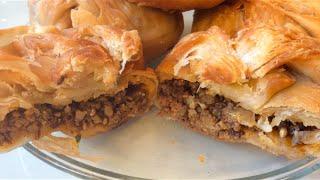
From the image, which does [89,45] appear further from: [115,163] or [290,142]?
[290,142]

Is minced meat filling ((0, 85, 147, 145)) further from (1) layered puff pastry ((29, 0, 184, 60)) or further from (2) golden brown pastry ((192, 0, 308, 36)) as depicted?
(2) golden brown pastry ((192, 0, 308, 36))

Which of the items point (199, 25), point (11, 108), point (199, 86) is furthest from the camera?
point (199, 25)

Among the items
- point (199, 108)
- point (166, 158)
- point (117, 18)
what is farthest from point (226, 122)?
point (117, 18)

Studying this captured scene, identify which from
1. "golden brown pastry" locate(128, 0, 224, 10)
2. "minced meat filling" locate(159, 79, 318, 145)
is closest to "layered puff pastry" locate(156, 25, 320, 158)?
"minced meat filling" locate(159, 79, 318, 145)

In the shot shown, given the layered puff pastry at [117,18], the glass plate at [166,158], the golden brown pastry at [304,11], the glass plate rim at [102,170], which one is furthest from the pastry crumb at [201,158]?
the golden brown pastry at [304,11]

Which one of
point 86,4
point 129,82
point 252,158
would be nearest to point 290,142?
point 252,158

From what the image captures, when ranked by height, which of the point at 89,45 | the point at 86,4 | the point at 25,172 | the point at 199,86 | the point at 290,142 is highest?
→ the point at 86,4

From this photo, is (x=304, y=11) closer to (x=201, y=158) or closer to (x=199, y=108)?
(x=199, y=108)
